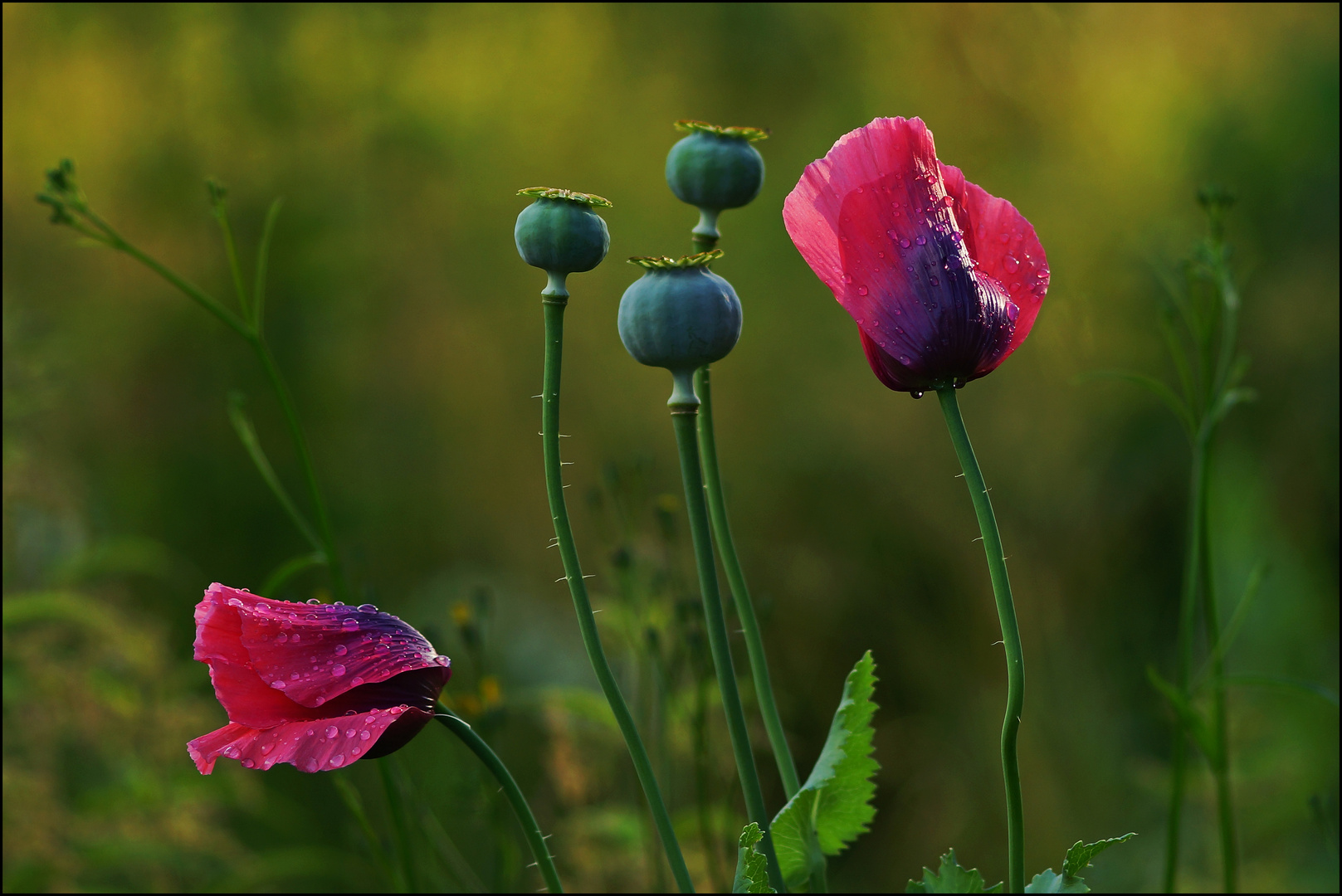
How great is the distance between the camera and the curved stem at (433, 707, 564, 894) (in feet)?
1.01

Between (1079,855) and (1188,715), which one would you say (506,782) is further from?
(1188,715)

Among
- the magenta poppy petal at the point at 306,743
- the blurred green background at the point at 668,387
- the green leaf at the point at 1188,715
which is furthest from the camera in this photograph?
the blurred green background at the point at 668,387

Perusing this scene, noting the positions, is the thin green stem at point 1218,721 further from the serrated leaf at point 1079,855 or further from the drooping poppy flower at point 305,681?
the drooping poppy flower at point 305,681

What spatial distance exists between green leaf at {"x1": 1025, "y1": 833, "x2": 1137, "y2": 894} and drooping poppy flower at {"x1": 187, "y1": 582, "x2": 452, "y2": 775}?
7.3 inches

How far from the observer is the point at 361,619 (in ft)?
1.07

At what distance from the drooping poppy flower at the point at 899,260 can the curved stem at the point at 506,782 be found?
0.15 meters

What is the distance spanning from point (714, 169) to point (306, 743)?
20 cm

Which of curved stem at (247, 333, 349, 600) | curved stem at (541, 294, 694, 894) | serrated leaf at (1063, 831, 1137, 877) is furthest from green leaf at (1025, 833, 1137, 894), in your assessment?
curved stem at (247, 333, 349, 600)

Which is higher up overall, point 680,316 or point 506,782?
point 680,316

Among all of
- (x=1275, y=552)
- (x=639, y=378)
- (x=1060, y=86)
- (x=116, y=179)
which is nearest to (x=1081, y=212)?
(x=1060, y=86)

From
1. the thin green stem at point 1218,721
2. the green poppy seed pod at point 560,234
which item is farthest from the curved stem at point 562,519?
the thin green stem at point 1218,721

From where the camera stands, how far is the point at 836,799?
0.39 metres

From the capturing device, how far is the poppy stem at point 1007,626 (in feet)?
0.96

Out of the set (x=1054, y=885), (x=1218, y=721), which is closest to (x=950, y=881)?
(x=1054, y=885)
